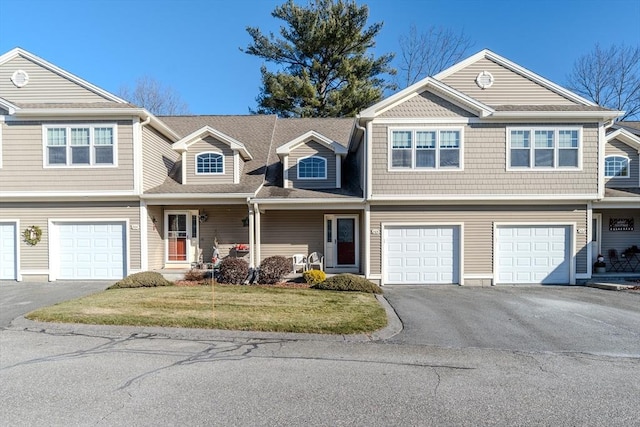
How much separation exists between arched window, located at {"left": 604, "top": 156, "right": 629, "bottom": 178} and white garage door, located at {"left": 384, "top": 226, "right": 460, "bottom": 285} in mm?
6971

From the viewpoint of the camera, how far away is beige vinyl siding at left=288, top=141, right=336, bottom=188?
14391mm

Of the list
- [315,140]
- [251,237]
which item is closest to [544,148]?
[315,140]

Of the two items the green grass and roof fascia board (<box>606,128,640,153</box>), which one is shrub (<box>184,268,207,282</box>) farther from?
roof fascia board (<box>606,128,640,153</box>)

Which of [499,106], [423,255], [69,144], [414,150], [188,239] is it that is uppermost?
[499,106]

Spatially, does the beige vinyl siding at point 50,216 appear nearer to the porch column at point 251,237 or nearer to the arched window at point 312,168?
the porch column at point 251,237

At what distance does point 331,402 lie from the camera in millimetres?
4199

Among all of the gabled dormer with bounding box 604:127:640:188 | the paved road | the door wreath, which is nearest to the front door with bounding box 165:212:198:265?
the door wreath

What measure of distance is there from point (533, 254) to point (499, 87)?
6.03 m

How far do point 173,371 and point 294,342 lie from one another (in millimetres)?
2103

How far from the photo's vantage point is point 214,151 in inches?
569

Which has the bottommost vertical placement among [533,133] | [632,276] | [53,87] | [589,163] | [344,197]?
[632,276]

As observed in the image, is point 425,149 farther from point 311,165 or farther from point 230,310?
point 230,310

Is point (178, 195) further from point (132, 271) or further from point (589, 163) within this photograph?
point (589, 163)

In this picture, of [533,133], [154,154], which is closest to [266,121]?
[154,154]
